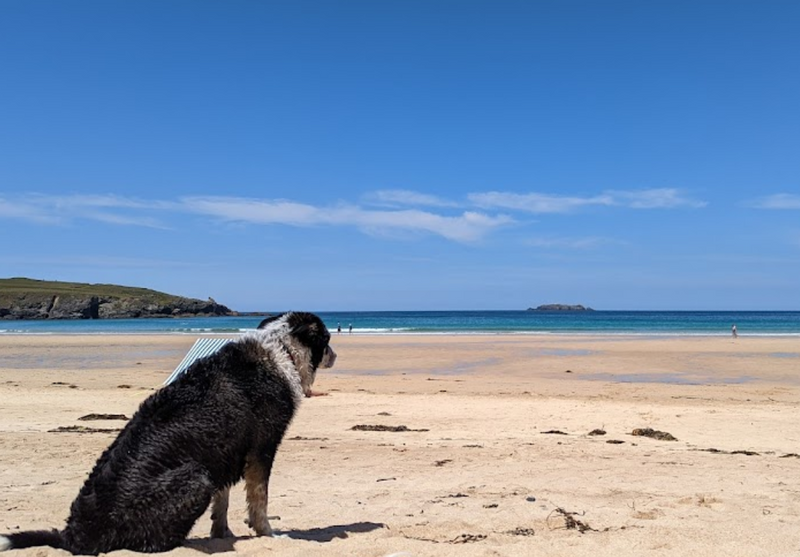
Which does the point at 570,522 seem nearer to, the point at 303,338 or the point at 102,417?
the point at 303,338

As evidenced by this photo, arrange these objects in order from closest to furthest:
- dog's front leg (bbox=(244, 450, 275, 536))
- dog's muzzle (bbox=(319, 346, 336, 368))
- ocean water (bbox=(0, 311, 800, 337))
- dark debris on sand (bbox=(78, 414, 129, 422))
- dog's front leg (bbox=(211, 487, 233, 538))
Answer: dog's front leg (bbox=(244, 450, 275, 536))
dog's front leg (bbox=(211, 487, 233, 538))
dog's muzzle (bbox=(319, 346, 336, 368))
dark debris on sand (bbox=(78, 414, 129, 422))
ocean water (bbox=(0, 311, 800, 337))

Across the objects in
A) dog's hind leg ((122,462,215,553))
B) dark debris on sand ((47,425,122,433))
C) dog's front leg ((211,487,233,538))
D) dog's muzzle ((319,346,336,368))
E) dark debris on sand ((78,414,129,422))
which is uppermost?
dog's muzzle ((319,346,336,368))

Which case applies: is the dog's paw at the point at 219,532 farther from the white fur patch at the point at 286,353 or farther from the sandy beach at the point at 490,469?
the white fur patch at the point at 286,353

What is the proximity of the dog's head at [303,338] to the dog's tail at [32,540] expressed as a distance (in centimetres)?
184

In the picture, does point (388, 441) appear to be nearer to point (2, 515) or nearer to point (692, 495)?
point (692, 495)

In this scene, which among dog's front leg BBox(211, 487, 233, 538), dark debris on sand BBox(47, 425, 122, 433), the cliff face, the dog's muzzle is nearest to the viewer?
dog's front leg BBox(211, 487, 233, 538)

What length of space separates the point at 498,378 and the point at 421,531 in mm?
15760

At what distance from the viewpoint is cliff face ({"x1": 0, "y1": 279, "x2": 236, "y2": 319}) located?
378 ft

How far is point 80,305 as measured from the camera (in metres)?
115

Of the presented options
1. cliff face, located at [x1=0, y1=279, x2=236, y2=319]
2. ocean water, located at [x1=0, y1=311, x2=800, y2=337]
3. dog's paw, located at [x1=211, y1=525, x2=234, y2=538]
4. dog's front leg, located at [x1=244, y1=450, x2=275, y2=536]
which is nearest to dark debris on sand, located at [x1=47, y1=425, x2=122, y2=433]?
dog's paw, located at [x1=211, y1=525, x2=234, y2=538]

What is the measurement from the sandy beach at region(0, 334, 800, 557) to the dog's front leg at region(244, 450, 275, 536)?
0.45 feet

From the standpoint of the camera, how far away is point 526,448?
28.7 ft

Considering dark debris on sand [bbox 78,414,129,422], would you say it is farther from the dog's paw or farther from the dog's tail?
the dog's tail

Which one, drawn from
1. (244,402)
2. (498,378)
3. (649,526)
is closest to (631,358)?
(498,378)
